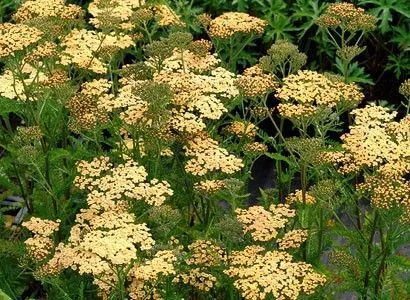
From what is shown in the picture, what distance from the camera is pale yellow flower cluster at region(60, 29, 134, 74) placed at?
4496 mm

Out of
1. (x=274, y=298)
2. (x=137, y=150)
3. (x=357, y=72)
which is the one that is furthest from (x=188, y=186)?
(x=357, y=72)

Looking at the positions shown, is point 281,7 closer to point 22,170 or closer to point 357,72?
point 357,72

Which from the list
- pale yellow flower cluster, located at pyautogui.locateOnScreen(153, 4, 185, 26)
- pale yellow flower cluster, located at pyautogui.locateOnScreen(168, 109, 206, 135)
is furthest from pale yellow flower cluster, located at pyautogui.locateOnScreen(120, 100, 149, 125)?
pale yellow flower cluster, located at pyautogui.locateOnScreen(153, 4, 185, 26)

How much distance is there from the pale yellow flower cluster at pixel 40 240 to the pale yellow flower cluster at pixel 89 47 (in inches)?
38.5

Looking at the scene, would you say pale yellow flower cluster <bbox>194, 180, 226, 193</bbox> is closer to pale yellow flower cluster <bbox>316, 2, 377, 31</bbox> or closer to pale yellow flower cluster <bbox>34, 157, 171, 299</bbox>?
pale yellow flower cluster <bbox>34, 157, 171, 299</bbox>

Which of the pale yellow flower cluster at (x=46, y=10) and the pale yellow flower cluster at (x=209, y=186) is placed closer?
the pale yellow flower cluster at (x=209, y=186)

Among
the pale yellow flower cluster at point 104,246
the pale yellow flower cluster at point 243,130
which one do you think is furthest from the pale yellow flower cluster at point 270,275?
the pale yellow flower cluster at point 243,130

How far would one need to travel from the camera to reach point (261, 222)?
3.71 meters

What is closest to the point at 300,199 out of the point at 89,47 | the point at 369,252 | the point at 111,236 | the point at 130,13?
the point at 369,252

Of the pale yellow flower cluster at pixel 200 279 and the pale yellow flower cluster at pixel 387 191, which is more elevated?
the pale yellow flower cluster at pixel 387 191

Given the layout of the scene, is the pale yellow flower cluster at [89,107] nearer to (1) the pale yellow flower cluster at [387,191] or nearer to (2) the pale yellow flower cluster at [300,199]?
(2) the pale yellow flower cluster at [300,199]

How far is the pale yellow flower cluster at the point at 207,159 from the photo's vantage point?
3.89 meters

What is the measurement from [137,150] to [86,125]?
1.20 feet

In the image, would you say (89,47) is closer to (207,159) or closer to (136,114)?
(136,114)
